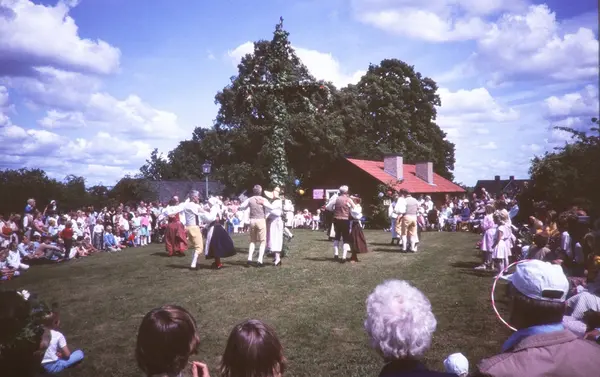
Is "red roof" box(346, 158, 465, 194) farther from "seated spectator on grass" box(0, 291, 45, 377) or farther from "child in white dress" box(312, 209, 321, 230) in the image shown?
"seated spectator on grass" box(0, 291, 45, 377)

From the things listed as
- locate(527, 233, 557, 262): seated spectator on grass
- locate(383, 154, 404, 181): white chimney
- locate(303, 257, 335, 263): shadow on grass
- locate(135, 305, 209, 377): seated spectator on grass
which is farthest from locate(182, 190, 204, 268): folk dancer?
locate(383, 154, 404, 181): white chimney

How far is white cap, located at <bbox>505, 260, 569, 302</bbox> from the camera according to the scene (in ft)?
7.47

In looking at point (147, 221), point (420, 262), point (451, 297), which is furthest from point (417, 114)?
point (451, 297)

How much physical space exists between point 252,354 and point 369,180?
28.2 metres

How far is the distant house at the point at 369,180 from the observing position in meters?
30.3

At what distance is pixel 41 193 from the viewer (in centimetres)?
2331

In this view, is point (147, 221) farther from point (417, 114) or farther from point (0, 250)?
point (417, 114)

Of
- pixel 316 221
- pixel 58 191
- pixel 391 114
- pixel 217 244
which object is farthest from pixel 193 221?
pixel 391 114

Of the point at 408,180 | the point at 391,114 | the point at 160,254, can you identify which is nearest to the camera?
the point at 160,254

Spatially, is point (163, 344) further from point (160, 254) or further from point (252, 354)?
point (160, 254)

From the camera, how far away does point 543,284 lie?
2.27 m

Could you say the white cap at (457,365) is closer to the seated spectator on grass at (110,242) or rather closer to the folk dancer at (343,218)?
the folk dancer at (343,218)

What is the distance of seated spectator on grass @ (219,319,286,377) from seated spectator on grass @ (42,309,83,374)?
3.45 m

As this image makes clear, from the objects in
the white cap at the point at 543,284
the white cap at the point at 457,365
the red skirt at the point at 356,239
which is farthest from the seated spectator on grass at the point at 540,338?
the red skirt at the point at 356,239
